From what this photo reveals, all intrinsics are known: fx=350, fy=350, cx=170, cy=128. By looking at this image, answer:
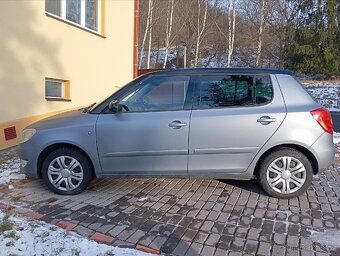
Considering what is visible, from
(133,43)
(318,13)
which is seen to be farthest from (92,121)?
(318,13)

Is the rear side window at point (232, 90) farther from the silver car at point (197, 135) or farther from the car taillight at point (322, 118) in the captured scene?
the car taillight at point (322, 118)

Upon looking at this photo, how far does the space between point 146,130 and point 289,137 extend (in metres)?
1.75

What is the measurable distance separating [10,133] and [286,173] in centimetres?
536

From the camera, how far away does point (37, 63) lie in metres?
7.69

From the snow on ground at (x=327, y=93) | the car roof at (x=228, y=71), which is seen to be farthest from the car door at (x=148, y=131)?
the snow on ground at (x=327, y=93)

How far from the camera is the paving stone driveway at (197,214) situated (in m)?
3.30

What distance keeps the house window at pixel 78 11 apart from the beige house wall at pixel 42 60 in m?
0.25

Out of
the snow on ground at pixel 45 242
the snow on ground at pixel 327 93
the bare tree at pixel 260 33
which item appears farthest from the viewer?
the bare tree at pixel 260 33

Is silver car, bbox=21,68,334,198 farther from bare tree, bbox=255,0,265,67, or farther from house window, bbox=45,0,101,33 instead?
bare tree, bbox=255,0,265,67

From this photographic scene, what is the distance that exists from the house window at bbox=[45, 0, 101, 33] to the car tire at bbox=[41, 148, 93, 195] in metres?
4.72

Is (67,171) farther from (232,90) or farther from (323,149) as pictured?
(323,149)

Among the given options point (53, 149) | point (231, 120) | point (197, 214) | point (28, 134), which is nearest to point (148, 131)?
point (231, 120)

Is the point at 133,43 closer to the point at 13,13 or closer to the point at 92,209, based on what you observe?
the point at 13,13

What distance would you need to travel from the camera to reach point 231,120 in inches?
169
